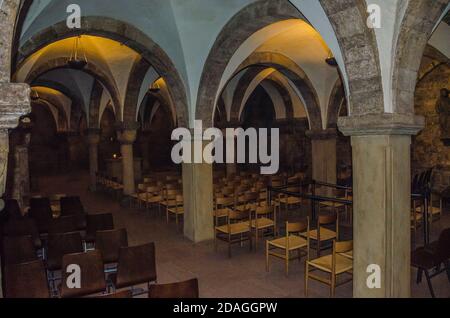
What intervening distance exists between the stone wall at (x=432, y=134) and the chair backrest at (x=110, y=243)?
35.8 ft

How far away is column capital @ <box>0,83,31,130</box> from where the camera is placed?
8.00 feet

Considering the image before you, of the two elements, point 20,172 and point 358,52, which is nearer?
point 358,52

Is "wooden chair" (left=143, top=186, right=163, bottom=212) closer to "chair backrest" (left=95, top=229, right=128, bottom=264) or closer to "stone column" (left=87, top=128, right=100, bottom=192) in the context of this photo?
"chair backrest" (left=95, top=229, right=128, bottom=264)

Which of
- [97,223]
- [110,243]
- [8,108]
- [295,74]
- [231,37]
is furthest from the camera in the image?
[295,74]

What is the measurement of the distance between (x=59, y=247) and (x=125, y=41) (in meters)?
4.44

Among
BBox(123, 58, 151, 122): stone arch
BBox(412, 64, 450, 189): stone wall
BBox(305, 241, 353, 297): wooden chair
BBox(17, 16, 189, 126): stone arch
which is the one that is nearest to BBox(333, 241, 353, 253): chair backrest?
BBox(305, 241, 353, 297): wooden chair

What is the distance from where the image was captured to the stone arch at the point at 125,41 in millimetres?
6418

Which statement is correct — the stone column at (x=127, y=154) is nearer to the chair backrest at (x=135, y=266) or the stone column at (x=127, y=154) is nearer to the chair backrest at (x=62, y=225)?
the chair backrest at (x=62, y=225)

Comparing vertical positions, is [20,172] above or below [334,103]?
below

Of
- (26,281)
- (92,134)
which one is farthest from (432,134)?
(92,134)

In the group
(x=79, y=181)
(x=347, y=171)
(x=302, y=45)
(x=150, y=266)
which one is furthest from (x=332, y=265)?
(x=79, y=181)

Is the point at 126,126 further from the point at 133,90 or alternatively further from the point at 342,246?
the point at 342,246

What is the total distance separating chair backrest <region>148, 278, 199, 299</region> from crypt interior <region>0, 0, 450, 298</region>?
0.01 m

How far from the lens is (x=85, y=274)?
13.1ft
